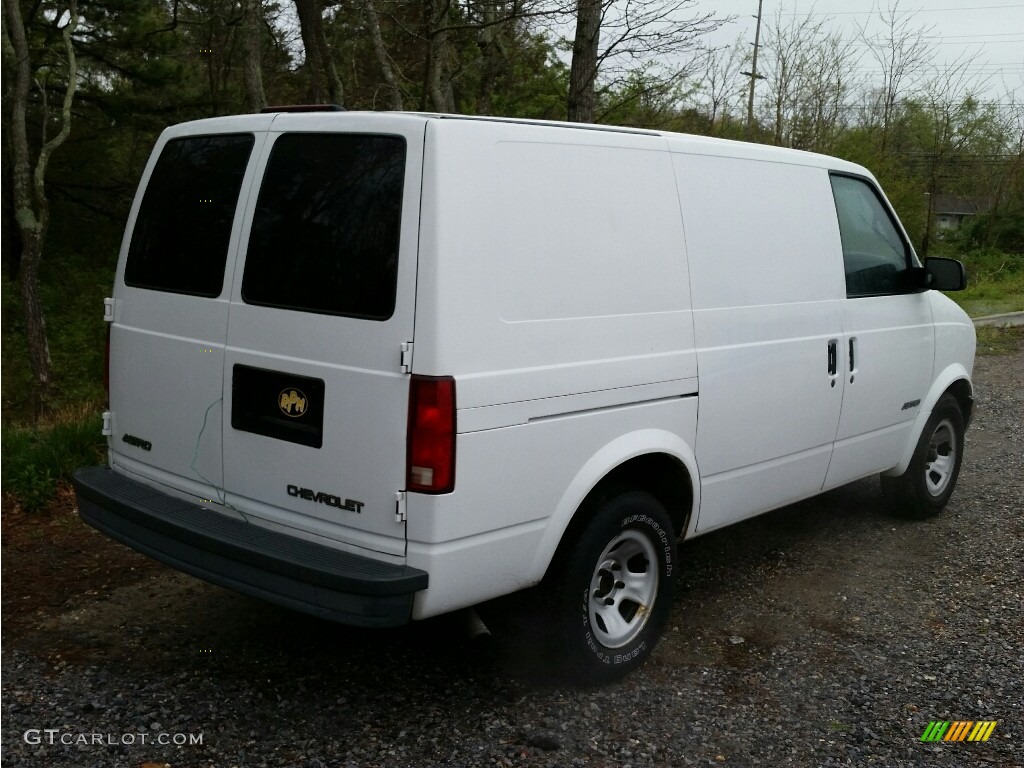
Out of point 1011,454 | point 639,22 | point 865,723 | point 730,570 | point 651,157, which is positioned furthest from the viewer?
point 639,22

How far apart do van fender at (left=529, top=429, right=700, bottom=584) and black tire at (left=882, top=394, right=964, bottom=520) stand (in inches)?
99.2

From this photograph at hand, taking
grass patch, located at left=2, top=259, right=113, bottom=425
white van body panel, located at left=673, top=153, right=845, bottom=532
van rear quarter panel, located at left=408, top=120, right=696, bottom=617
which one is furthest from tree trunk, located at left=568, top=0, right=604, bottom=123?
grass patch, located at left=2, top=259, right=113, bottom=425

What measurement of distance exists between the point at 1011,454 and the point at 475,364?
6.34 metres

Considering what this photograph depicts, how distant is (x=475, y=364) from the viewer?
3158 mm

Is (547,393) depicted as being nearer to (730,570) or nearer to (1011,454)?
(730,570)

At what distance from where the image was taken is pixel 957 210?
3866 cm

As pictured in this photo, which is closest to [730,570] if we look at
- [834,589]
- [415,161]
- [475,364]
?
[834,589]

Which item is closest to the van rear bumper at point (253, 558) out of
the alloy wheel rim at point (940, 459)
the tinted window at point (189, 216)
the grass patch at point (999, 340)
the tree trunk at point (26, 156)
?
the tinted window at point (189, 216)

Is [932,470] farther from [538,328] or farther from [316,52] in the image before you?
[316,52]

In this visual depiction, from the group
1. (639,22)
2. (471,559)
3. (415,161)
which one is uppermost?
(639,22)

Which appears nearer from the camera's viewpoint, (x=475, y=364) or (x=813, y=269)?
(x=475, y=364)

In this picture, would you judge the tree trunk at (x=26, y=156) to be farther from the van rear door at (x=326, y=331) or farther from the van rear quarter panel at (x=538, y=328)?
the van rear quarter panel at (x=538, y=328)

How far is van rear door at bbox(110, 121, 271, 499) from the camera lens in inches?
144

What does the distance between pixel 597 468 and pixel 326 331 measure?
3.58 feet
